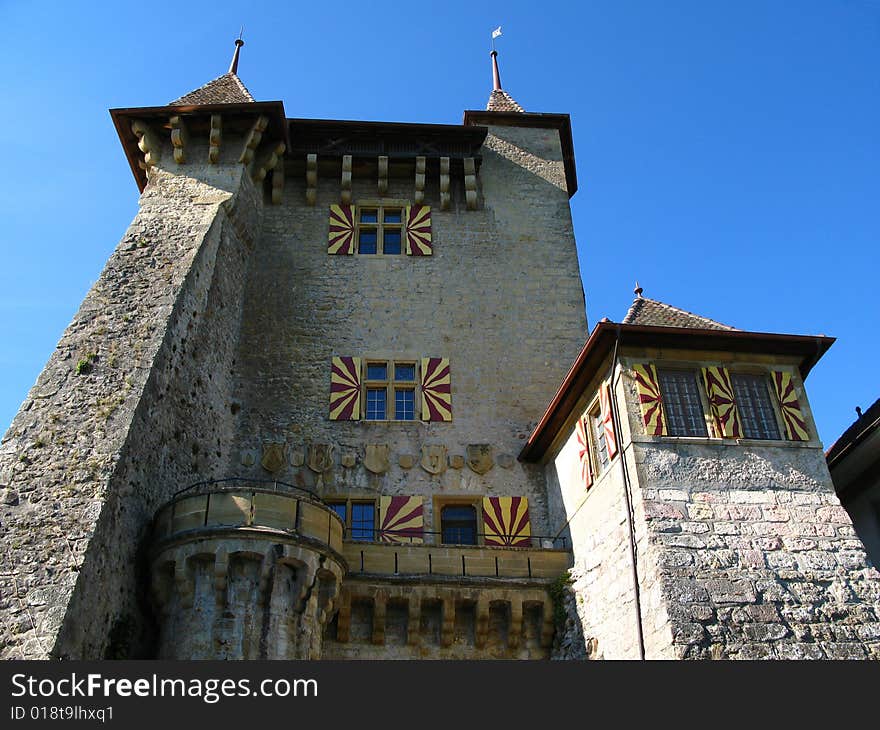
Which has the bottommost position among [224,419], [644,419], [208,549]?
[208,549]

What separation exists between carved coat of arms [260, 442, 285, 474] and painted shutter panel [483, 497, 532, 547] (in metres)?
3.89

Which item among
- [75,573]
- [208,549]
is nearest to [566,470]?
[208,549]

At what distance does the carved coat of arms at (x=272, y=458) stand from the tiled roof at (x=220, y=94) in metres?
8.18

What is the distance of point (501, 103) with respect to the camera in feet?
79.0

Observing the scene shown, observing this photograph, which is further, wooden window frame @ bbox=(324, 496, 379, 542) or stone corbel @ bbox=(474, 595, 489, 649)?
wooden window frame @ bbox=(324, 496, 379, 542)

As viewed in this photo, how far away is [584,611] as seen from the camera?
1308 cm

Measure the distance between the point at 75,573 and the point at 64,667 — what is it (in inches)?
60.3

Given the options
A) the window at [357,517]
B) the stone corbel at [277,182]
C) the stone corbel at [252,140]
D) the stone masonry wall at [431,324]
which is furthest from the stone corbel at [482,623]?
the stone corbel at [277,182]

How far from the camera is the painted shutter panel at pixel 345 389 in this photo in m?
16.8

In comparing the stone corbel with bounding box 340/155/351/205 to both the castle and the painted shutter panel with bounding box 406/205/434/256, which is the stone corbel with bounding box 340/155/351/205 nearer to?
the castle

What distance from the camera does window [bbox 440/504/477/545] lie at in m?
15.6

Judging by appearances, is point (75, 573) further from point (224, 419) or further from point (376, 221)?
point (376, 221)

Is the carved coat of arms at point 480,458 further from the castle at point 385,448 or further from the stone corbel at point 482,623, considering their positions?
the stone corbel at point 482,623

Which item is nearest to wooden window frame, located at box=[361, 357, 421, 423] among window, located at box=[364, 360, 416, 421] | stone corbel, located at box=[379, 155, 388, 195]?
window, located at box=[364, 360, 416, 421]
